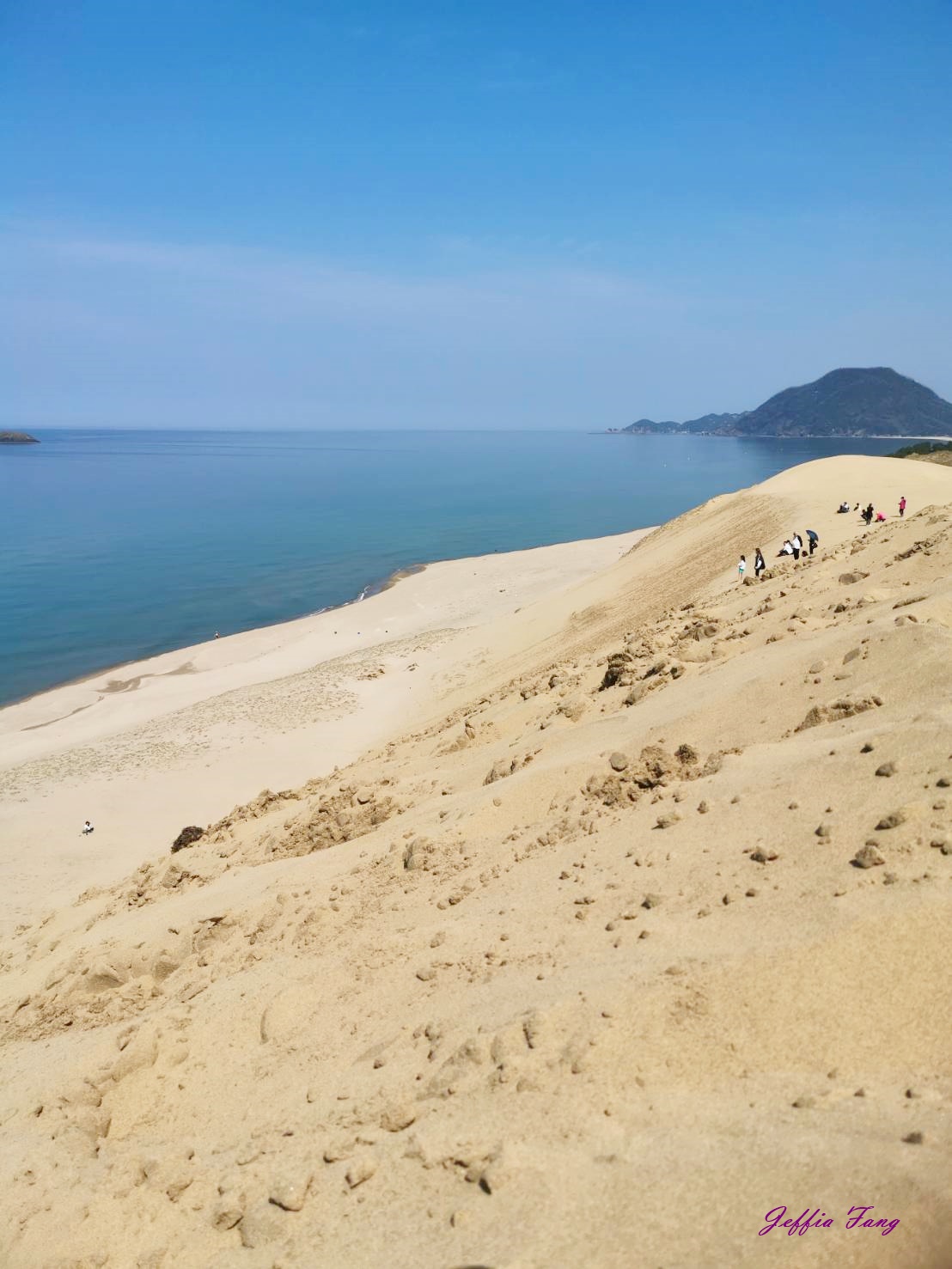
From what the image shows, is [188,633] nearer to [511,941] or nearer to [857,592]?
[857,592]

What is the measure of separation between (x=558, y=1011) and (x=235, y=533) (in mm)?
65837

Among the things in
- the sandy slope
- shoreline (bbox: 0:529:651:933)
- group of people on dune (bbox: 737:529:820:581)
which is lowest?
shoreline (bbox: 0:529:651:933)

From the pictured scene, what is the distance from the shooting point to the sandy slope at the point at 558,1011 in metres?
3.83

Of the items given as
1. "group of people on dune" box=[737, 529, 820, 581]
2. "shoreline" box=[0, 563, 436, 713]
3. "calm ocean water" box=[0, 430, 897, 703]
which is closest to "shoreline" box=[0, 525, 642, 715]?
"shoreline" box=[0, 563, 436, 713]

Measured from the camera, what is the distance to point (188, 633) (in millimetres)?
37500

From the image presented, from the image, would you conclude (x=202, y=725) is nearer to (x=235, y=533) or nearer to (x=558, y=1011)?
(x=558, y=1011)

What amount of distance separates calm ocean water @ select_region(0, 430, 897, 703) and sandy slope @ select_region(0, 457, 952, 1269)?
26.3 m

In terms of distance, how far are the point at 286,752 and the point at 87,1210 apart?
14.6m

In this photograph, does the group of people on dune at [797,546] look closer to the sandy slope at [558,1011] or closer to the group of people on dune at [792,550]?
the group of people on dune at [792,550]

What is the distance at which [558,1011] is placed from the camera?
499 centimetres

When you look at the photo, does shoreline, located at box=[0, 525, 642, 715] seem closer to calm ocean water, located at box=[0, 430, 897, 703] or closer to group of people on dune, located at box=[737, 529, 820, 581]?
calm ocean water, located at box=[0, 430, 897, 703]

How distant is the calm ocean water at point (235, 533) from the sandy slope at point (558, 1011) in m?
26.3

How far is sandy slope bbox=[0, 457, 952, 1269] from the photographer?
12.6 feet

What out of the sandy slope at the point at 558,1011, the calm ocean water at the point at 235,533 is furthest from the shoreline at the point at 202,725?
the sandy slope at the point at 558,1011
